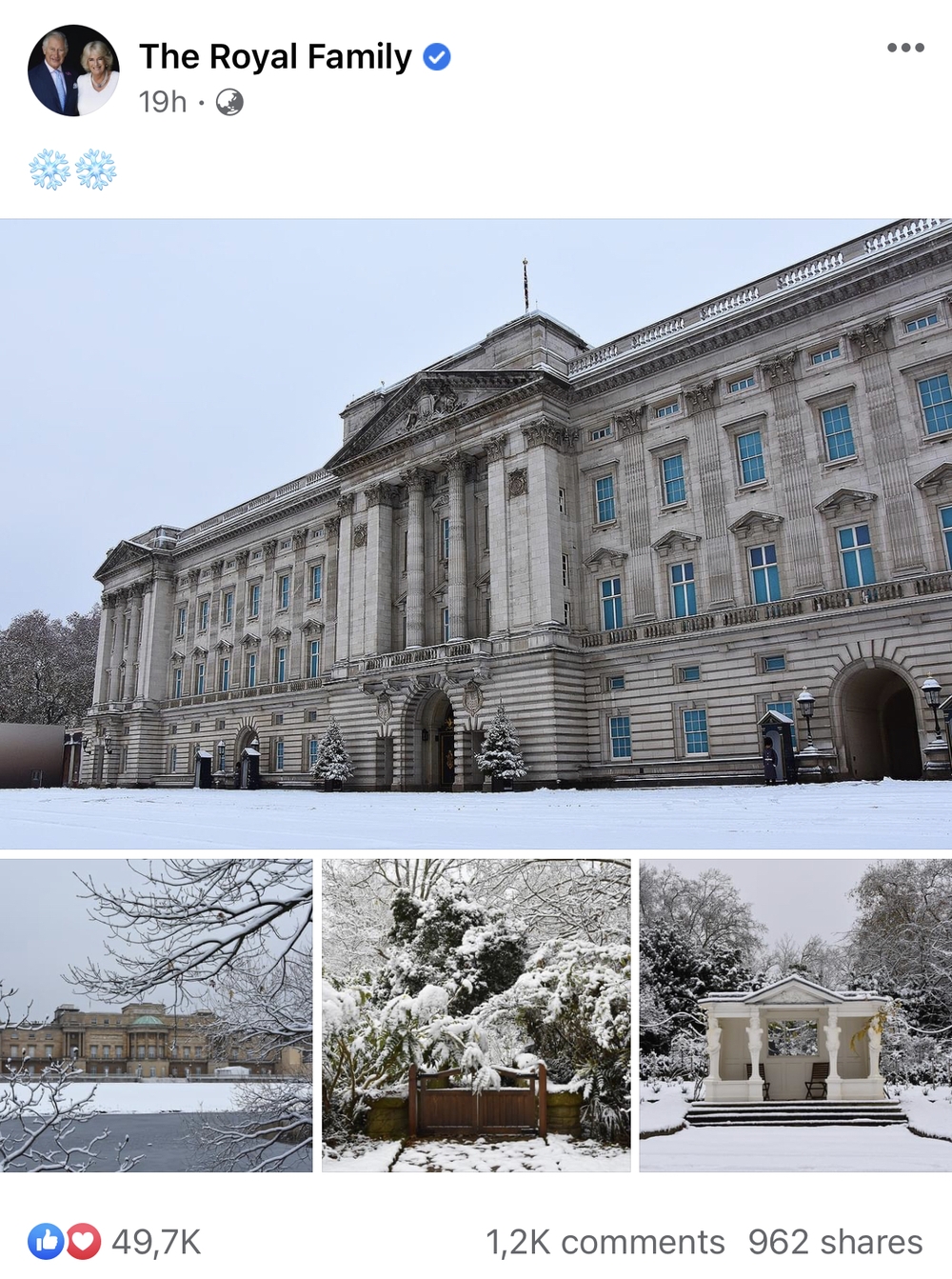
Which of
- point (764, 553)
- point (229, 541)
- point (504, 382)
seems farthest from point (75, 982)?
point (229, 541)

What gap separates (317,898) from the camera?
5.54 metres

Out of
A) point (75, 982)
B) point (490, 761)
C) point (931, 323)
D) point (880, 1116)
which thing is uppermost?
point (931, 323)

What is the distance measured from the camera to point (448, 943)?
21.3ft

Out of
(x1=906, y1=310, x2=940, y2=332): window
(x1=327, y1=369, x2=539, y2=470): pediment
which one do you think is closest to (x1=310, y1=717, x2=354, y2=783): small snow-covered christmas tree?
(x1=327, y1=369, x2=539, y2=470): pediment

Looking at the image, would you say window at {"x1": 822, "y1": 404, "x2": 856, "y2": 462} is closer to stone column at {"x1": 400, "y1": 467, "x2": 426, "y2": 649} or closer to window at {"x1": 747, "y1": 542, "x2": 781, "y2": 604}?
window at {"x1": 747, "y1": 542, "x2": 781, "y2": 604}

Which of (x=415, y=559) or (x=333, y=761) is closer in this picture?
(x=333, y=761)

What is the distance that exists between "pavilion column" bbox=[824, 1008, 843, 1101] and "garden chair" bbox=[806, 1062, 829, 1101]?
0.05 m

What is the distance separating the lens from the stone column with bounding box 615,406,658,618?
29.3 metres

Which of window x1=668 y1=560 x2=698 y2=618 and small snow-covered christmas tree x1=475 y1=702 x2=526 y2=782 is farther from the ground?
window x1=668 y1=560 x2=698 y2=618

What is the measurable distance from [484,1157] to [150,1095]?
2545mm

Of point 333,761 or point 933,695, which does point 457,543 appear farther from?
point 933,695

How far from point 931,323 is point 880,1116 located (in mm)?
23596
